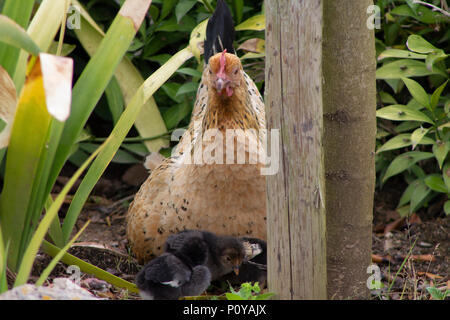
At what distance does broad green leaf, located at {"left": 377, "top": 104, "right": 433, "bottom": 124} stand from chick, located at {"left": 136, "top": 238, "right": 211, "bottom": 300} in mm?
1378

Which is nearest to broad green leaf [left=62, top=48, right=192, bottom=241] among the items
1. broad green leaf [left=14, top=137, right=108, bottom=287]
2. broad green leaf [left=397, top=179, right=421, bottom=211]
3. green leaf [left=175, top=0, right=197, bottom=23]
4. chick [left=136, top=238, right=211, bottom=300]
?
chick [left=136, top=238, right=211, bottom=300]

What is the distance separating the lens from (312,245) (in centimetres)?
214

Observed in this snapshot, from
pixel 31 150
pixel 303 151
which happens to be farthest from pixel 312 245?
pixel 31 150

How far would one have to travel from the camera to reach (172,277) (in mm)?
2564

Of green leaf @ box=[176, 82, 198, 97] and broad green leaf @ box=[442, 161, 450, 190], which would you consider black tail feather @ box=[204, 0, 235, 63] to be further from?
broad green leaf @ box=[442, 161, 450, 190]

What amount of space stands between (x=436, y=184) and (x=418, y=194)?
15 centimetres

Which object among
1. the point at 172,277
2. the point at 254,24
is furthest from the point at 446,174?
the point at 172,277

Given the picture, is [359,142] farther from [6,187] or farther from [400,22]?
[400,22]

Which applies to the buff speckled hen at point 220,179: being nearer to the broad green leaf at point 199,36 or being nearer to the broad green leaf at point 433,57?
the broad green leaf at point 199,36

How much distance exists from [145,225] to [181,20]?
1.64 m

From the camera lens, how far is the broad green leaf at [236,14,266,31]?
3.83m

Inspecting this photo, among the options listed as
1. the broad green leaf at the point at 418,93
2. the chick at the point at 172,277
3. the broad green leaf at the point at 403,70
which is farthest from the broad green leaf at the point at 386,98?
the chick at the point at 172,277

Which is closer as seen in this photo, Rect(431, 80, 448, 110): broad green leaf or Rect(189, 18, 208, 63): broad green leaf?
Rect(431, 80, 448, 110): broad green leaf

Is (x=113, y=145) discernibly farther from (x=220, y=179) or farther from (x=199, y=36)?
(x=199, y=36)
